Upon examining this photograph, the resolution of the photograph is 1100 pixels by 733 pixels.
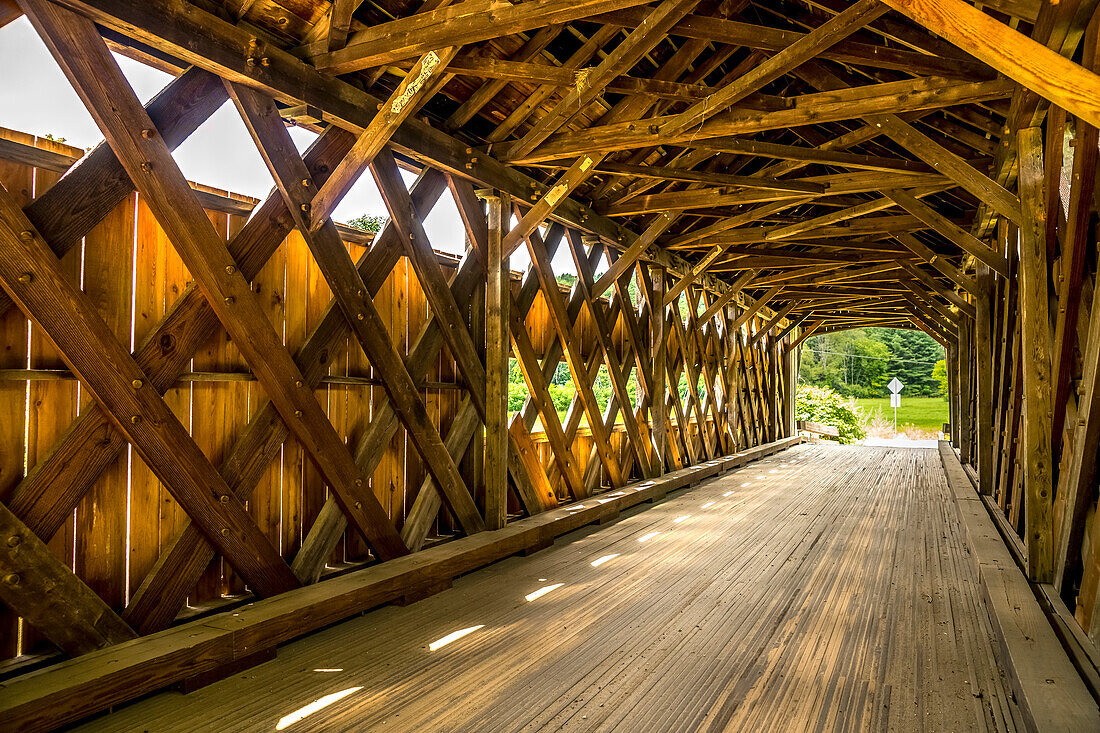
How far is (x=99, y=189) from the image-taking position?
2531 mm

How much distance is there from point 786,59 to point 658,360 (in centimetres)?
459

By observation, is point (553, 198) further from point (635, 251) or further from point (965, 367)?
point (965, 367)

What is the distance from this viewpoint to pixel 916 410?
34.2 metres

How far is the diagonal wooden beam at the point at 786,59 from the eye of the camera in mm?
3100

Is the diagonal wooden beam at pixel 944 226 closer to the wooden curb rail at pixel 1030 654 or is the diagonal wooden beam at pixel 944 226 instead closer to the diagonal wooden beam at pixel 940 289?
the wooden curb rail at pixel 1030 654

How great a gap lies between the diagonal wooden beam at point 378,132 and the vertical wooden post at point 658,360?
16.0ft

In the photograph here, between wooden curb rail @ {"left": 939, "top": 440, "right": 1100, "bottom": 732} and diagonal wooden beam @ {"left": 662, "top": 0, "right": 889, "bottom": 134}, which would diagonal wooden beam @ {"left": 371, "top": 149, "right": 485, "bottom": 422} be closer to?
diagonal wooden beam @ {"left": 662, "top": 0, "right": 889, "bottom": 134}

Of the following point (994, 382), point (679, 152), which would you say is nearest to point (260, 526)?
point (679, 152)

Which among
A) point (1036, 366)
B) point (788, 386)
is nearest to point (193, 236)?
point (1036, 366)

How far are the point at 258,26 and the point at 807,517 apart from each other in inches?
224

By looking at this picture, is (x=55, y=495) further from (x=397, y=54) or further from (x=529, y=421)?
(x=529, y=421)

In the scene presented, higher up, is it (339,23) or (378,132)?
(339,23)

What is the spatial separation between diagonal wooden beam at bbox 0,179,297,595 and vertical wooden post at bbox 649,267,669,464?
5155 mm

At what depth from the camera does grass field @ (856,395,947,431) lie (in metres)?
31.5
